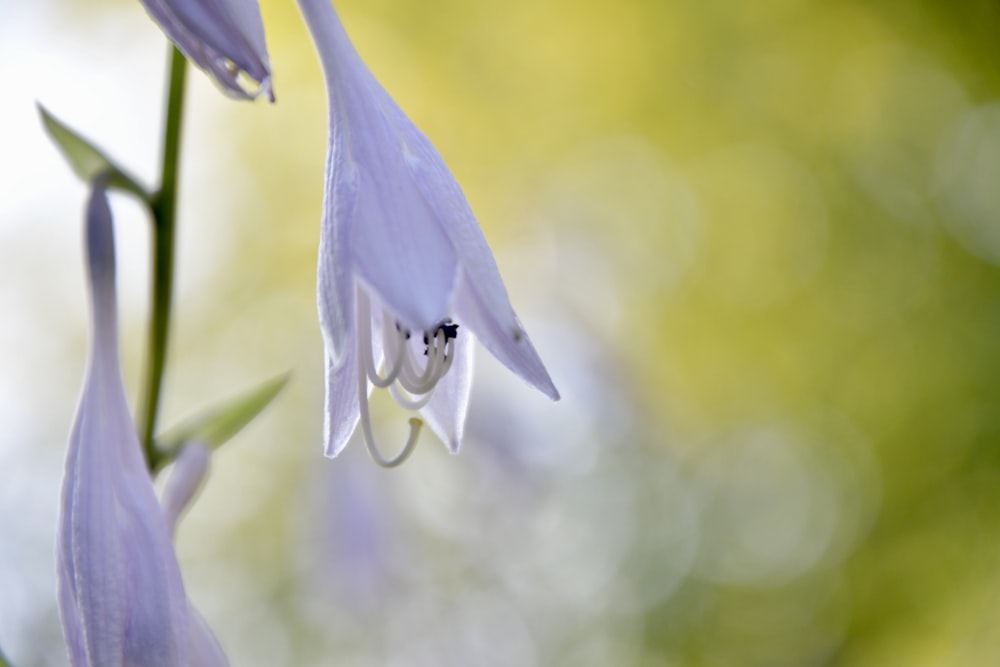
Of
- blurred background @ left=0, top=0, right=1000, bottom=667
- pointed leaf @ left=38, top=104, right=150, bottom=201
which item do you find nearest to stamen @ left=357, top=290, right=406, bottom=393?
pointed leaf @ left=38, top=104, right=150, bottom=201

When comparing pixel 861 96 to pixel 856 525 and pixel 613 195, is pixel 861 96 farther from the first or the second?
pixel 856 525

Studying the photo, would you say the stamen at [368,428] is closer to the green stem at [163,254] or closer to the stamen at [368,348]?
the stamen at [368,348]

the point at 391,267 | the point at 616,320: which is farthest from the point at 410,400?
the point at 616,320

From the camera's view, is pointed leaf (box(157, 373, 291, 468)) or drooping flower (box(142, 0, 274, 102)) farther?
pointed leaf (box(157, 373, 291, 468))

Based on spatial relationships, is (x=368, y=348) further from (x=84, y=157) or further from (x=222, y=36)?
(x=84, y=157)

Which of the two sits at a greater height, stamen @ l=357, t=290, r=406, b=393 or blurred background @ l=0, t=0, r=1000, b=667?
blurred background @ l=0, t=0, r=1000, b=667

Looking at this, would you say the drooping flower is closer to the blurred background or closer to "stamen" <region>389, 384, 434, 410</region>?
"stamen" <region>389, 384, 434, 410</region>

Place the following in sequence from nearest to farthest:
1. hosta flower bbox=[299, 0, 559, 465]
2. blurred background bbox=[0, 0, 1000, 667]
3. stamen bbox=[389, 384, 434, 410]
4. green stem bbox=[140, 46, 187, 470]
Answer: hosta flower bbox=[299, 0, 559, 465] → stamen bbox=[389, 384, 434, 410] → green stem bbox=[140, 46, 187, 470] → blurred background bbox=[0, 0, 1000, 667]
